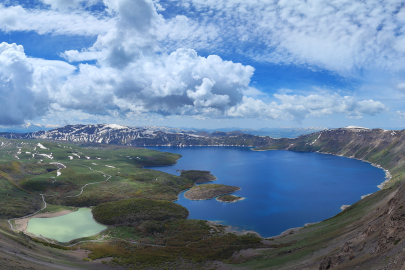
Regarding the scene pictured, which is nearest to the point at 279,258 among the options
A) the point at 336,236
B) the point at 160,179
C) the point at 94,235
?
the point at 336,236

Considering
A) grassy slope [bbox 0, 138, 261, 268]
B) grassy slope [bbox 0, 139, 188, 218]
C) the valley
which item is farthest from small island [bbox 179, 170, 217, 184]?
the valley

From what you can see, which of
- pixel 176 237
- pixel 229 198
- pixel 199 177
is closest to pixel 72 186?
pixel 199 177

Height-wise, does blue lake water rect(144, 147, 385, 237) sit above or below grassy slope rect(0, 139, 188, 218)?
above

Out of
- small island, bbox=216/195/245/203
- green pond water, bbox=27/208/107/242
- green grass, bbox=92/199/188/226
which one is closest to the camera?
green pond water, bbox=27/208/107/242

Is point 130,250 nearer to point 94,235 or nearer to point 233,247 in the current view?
point 94,235

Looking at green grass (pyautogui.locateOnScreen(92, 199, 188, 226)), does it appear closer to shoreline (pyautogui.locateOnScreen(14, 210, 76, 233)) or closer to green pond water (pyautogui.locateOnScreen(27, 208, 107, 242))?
green pond water (pyautogui.locateOnScreen(27, 208, 107, 242))
